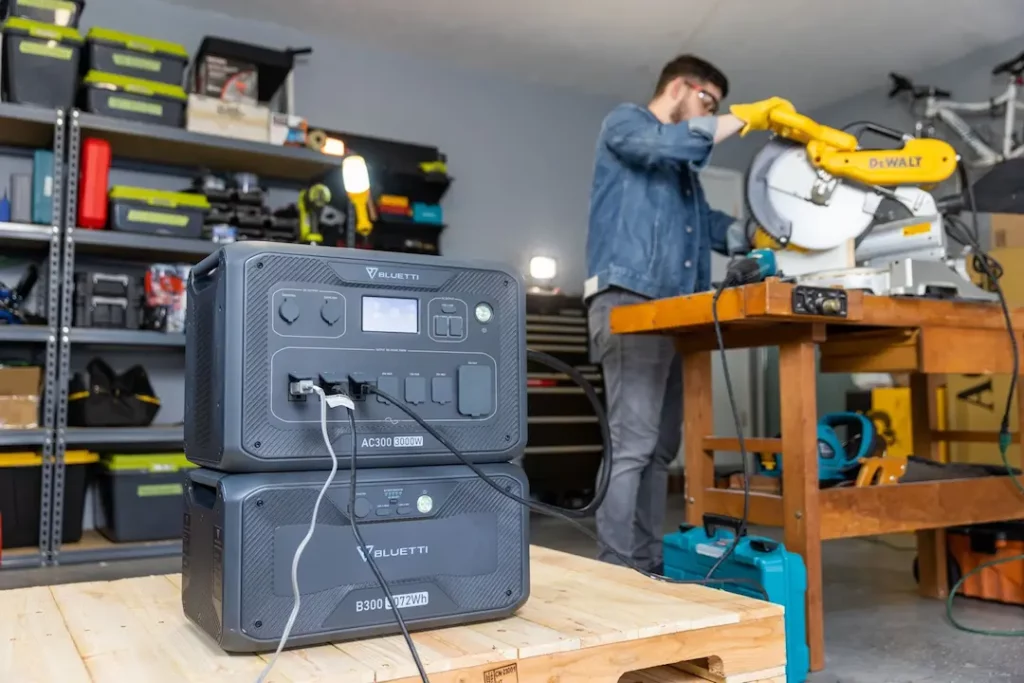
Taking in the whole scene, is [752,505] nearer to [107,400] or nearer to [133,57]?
[107,400]

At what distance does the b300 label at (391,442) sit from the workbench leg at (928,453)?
74.7 inches

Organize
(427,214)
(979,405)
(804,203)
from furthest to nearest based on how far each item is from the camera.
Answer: (427,214) → (979,405) → (804,203)

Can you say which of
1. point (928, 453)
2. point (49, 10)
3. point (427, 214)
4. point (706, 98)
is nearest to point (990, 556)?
point (928, 453)

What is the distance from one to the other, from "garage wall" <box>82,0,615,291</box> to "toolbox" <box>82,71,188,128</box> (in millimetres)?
797

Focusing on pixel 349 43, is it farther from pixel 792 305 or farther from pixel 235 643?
pixel 235 643

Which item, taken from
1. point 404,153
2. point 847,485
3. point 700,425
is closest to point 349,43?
point 404,153

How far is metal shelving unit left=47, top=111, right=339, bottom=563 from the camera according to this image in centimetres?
290

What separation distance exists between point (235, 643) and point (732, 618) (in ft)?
1.80

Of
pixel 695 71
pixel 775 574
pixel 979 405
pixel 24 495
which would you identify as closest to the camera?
pixel 775 574

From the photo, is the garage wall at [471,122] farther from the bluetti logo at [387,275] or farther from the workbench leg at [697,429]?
the bluetti logo at [387,275]

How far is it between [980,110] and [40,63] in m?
4.33

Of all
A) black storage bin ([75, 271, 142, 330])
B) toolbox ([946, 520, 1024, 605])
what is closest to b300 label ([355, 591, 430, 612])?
toolbox ([946, 520, 1024, 605])

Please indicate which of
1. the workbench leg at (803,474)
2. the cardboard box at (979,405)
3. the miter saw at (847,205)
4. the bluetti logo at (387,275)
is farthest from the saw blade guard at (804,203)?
the cardboard box at (979,405)

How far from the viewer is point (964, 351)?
1.93 m
